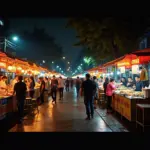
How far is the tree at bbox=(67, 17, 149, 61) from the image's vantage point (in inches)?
1051

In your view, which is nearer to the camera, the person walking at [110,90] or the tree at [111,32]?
the person walking at [110,90]

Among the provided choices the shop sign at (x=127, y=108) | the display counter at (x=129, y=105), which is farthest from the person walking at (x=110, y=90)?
the shop sign at (x=127, y=108)

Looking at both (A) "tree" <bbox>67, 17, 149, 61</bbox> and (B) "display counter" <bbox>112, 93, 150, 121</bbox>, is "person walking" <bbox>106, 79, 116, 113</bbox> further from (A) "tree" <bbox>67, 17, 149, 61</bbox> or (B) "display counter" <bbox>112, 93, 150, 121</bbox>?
(A) "tree" <bbox>67, 17, 149, 61</bbox>

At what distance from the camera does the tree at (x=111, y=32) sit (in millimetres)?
26703

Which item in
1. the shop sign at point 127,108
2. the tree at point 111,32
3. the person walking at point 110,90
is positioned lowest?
the shop sign at point 127,108

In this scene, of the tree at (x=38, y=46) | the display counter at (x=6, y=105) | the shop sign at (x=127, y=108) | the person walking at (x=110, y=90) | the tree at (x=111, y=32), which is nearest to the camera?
the shop sign at (x=127, y=108)

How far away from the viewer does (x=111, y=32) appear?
91.1ft

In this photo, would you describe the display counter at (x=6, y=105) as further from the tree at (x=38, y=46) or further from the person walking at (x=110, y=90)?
the tree at (x=38, y=46)

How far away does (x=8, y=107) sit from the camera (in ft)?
52.5

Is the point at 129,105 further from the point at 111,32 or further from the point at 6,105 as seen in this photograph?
the point at 111,32
